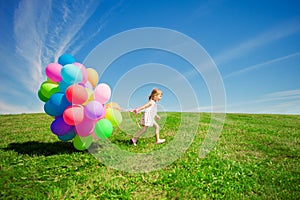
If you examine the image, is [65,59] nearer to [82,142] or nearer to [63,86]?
[63,86]

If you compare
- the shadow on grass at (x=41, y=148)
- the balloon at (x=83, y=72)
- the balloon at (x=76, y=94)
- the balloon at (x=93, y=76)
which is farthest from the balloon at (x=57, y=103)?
the shadow on grass at (x=41, y=148)

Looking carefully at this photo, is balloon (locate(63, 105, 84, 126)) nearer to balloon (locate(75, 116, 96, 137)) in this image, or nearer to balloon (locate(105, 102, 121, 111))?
balloon (locate(75, 116, 96, 137))

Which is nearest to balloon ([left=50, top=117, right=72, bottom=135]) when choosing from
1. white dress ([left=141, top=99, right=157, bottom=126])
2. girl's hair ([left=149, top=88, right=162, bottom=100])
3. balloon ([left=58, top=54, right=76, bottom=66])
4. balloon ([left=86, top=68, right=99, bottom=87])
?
balloon ([left=86, top=68, right=99, bottom=87])

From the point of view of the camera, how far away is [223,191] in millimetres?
4840

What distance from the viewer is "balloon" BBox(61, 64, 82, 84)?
241 inches

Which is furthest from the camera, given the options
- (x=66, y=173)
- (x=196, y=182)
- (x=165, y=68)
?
(x=165, y=68)

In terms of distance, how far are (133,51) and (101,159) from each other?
416 centimetres

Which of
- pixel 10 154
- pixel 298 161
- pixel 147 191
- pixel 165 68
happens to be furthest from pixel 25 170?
pixel 298 161

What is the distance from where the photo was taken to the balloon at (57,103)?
629cm

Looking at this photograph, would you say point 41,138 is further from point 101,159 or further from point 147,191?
point 147,191

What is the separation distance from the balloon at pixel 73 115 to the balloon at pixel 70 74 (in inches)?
30.6

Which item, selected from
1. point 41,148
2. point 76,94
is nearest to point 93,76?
point 76,94

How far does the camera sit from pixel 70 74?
6102mm

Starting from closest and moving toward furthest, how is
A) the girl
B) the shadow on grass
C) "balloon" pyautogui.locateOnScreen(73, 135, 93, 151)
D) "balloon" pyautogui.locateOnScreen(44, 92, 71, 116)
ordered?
"balloon" pyautogui.locateOnScreen(44, 92, 71, 116) < "balloon" pyautogui.locateOnScreen(73, 135, 93, 151) < the shadow on grass < the girl
